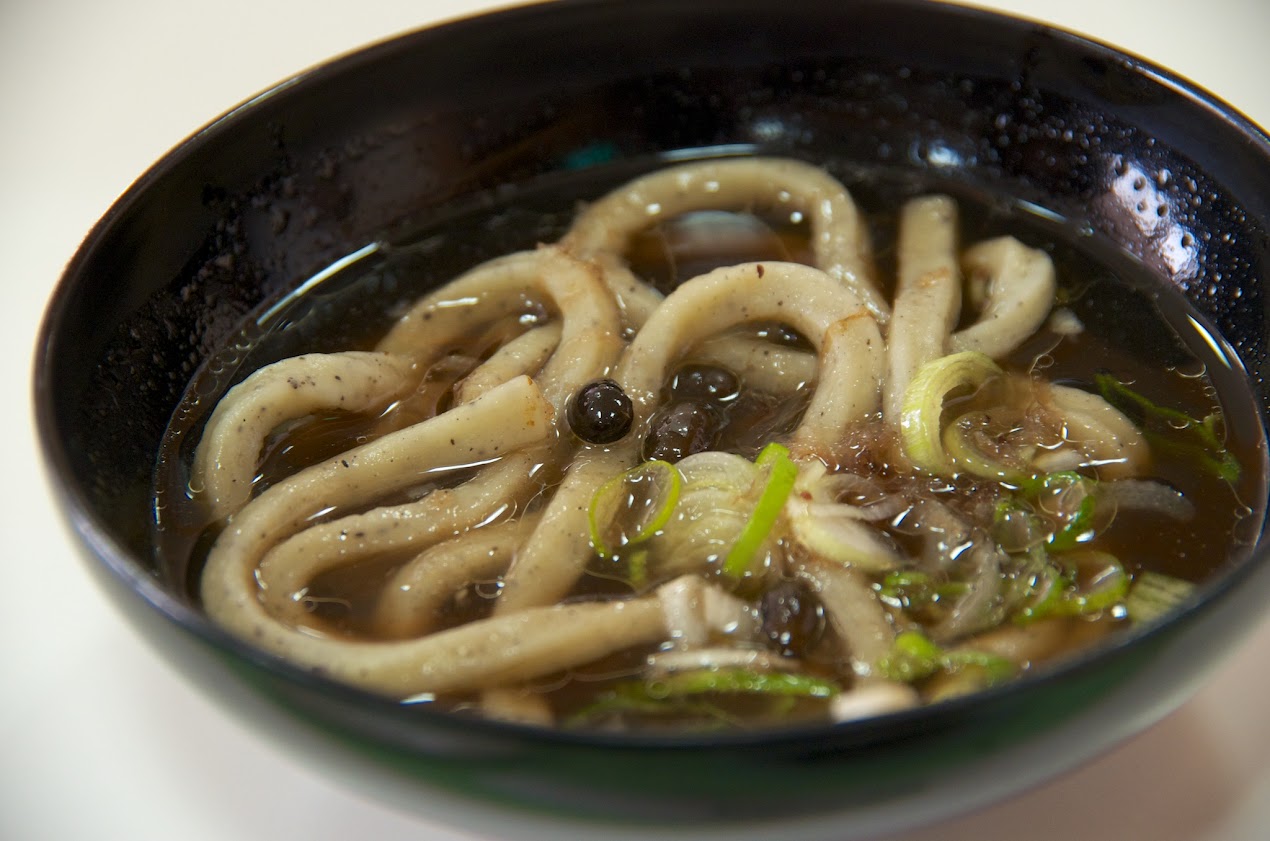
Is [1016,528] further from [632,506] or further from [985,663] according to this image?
[632,506]

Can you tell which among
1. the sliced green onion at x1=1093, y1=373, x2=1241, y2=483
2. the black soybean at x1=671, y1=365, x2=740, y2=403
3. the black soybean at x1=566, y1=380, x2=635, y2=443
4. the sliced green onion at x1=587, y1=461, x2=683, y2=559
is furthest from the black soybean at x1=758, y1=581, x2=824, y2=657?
the sliced green onion at x1=1093, y1=373, x2=1241, y2=483

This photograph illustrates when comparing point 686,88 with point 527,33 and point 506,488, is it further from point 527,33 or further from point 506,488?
point 506,488

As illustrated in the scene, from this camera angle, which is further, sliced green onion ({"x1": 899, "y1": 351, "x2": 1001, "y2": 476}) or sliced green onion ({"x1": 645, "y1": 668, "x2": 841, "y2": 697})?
sliced green onion ({"x1": 899, "y1": 351, "x2": 1001, "y2": 476})

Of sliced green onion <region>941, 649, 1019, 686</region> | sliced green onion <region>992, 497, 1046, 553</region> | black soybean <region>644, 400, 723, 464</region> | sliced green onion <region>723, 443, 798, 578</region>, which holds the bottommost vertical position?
sliced green onion <region>941, 649, 1019, 686</region>

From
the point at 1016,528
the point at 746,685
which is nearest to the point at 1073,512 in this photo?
the point at 1016,528

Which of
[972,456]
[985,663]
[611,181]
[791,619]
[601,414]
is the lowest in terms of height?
[985,663]

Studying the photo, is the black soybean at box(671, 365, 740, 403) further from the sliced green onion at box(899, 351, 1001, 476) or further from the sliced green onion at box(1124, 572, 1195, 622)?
the sliced green onion at box(1124, 572, 1195, 622)
